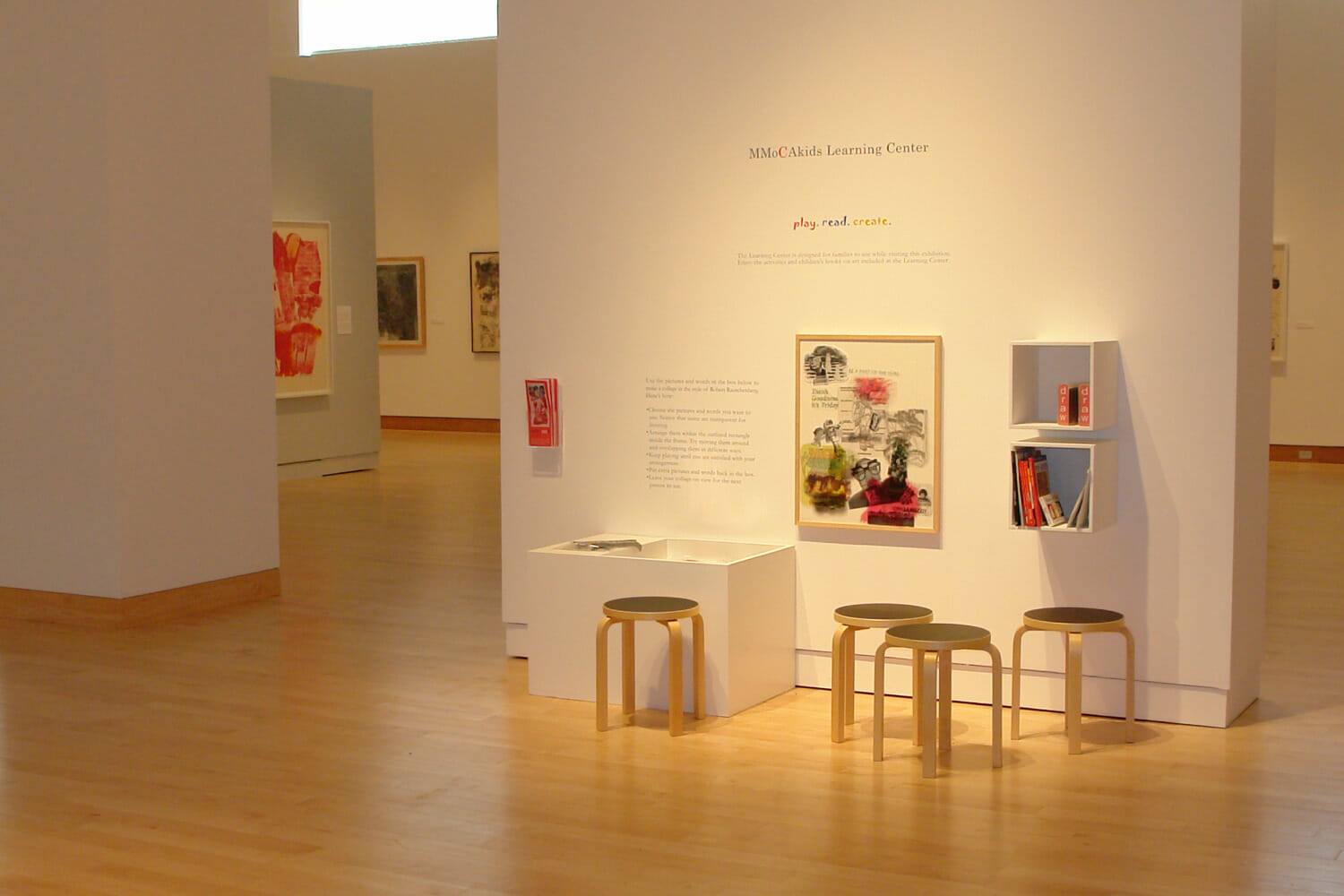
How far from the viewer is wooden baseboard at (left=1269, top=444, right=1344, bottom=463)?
54.2 ft

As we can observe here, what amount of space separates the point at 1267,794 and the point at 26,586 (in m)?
6.69

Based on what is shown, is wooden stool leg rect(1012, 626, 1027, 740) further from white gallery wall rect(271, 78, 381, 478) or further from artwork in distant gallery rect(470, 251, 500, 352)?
artwork in distant gallery rect(470, 251, 500, 352)

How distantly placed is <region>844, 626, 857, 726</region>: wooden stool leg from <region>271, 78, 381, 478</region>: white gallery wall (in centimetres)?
1020

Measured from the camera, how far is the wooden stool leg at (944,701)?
5688 mm

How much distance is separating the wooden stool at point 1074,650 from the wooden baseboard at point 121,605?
491 centimetres

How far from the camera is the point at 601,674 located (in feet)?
20.4

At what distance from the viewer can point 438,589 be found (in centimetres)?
948

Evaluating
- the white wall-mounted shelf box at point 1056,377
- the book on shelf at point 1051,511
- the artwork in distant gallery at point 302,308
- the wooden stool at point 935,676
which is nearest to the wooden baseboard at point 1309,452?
the artwork in distant gallery at point 302,308

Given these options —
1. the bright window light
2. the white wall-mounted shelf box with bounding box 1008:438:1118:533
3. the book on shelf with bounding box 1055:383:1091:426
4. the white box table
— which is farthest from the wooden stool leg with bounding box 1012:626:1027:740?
the bright window light

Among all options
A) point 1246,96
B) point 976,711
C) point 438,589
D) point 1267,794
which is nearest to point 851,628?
point 976,711

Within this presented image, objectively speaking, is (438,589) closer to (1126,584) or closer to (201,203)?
(201,203)

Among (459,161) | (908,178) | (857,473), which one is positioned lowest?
(857,473)

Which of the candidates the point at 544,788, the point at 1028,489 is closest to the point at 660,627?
the point at 544,788

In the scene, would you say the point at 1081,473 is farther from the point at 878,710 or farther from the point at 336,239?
the point at 336,239
